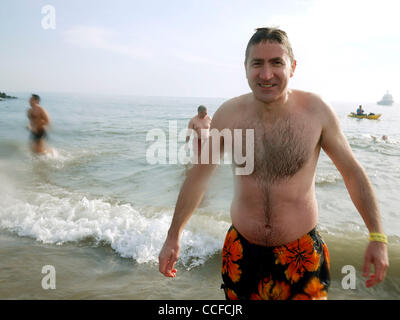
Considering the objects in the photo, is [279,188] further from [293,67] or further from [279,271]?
[293,67]

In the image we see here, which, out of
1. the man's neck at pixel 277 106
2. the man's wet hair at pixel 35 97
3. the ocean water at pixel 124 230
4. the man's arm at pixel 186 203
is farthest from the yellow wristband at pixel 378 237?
the man's wet hair at pixel 35 97

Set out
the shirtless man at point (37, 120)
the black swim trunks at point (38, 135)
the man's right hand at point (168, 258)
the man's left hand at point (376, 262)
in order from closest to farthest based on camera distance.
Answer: the man's left hand at point (376, 262)
the man's right hand at point (168, 258)
the shirtless man at point (37, 120)
the black swim trunks at point (38, 135)

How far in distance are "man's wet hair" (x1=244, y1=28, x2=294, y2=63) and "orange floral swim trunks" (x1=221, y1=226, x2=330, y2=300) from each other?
1056 mm

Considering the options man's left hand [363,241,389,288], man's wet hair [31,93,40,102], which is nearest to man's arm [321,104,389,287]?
man's left hand [363,241,389,288]

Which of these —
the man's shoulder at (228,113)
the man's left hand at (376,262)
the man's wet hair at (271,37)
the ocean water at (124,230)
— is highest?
the man's wet hair at (271,37)

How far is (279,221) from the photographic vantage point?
1794 mm

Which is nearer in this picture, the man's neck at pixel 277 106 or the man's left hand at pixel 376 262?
the man's left hand at pixel 376 262

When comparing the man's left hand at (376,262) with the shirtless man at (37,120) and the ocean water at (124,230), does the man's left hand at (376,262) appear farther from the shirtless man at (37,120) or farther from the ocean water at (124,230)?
the shirtless man at (37,120)

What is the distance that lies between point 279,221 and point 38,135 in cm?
919

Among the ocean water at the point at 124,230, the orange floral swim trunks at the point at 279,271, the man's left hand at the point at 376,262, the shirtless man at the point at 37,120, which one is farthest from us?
the shirtless man at the point at 37,120

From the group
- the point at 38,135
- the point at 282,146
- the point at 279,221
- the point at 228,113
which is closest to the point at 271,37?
the point at 228,113

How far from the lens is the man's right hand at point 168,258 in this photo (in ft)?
5.94

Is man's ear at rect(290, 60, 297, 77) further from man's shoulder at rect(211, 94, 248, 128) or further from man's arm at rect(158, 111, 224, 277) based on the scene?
man's arm at rect(158, 111, 224, 277)

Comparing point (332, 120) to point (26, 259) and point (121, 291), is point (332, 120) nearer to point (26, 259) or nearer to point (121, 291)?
point (121, 291)
